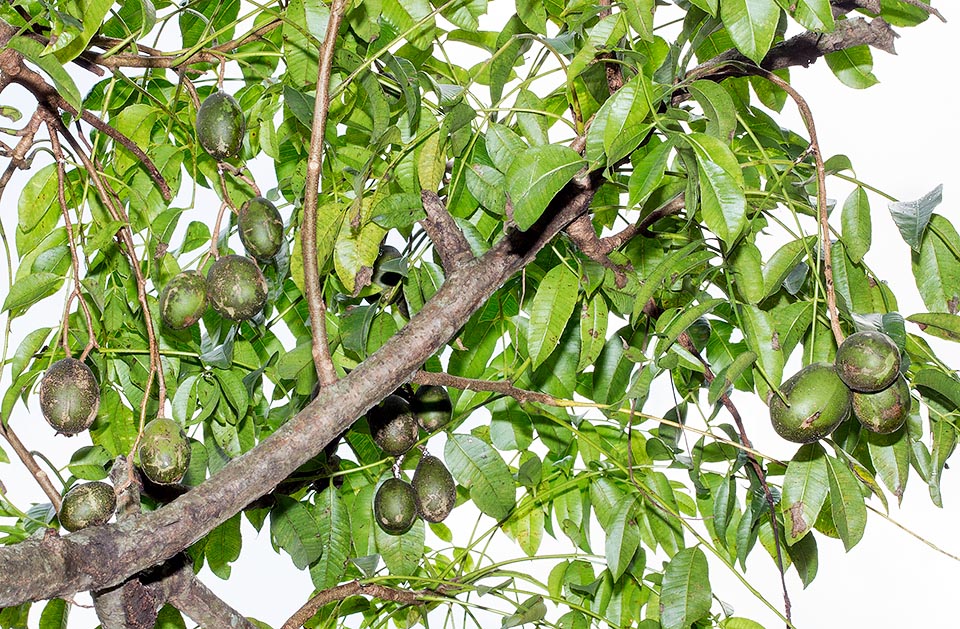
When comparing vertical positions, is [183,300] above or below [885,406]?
above

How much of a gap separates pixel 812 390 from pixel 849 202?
0.86 feet

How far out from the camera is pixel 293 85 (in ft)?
3.63

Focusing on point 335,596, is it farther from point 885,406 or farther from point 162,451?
point 885,406

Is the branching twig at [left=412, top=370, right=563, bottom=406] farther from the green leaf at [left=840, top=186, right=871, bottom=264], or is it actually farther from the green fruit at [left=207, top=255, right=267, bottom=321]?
the green leaf at [left=840, top=186, right=871, bottom=264]

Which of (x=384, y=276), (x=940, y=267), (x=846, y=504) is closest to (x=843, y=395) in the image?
(x=846, y=504)

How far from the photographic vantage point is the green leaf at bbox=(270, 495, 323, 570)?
1190mm

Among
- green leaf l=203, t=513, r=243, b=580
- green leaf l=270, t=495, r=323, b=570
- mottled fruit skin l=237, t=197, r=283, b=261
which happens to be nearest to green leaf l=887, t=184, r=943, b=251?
mottled fruit skin l=237, t=197, r=283, b=261

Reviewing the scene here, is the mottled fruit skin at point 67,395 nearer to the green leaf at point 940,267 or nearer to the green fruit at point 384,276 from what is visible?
the green fruit at point 384,276

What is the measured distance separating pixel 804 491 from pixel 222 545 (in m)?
0.74

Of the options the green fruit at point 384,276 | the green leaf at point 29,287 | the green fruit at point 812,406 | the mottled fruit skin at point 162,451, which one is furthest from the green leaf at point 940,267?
the green leaf at point 29,287

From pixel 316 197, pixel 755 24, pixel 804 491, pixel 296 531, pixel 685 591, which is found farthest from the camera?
pixel 296 531

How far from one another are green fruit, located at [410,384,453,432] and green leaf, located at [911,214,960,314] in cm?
57

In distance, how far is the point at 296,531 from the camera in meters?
1.20

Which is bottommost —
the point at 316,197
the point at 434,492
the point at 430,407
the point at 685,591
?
the point at 685,591
